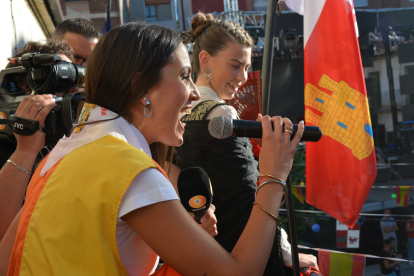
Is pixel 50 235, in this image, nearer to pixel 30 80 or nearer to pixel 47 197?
pixel 47 197

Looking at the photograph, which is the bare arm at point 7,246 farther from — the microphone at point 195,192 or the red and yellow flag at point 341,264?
the red and yellow flag at point 341,264

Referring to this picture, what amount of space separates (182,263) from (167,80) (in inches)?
22.2

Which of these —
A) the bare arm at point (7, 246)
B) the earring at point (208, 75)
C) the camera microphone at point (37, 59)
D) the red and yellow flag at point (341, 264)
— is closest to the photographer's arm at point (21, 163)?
the camera microphone at point (37, 59)

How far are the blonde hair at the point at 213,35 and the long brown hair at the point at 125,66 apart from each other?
96cm

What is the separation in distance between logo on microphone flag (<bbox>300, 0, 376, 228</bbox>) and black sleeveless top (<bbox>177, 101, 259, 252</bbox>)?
1.32 metres

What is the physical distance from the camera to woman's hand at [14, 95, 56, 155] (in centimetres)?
152

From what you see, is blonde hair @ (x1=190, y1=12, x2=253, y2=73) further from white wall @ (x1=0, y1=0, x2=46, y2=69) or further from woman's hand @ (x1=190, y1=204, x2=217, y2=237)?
white wall @ (x1=0, y1=0, x2=46, y2=69)

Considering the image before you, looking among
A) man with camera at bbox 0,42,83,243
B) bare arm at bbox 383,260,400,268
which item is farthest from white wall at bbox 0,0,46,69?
bare arm at bbox 383,260,400,268

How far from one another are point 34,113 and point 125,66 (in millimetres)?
616

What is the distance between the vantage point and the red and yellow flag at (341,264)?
2.46 metres

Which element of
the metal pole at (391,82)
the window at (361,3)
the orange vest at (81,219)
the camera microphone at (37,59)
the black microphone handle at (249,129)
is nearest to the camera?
the orange vest at (81,219)

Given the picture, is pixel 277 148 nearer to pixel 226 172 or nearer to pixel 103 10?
pixel 226 172

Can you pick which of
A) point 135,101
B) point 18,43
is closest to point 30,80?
point 135,101

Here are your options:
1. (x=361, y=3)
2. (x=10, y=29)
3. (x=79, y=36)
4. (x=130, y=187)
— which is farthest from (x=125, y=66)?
(x=361, y=3)
